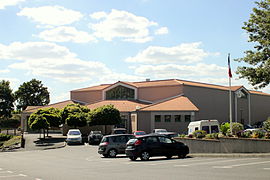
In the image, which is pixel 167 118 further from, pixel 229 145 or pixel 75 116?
pixel 229 145

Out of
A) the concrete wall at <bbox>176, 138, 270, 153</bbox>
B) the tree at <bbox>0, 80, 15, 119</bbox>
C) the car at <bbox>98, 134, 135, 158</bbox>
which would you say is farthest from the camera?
the tree at <bbox>0, 80, 15, 119</bbox>

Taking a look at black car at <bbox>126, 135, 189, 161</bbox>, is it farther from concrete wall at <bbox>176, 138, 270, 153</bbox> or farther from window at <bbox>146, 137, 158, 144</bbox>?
concrete wall at <bbox>176, 138, 270, 153</bbox>

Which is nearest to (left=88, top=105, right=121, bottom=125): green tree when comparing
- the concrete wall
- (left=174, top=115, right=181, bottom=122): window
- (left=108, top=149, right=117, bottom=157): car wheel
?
(left=174, top=115, right=181, bottom=122): window

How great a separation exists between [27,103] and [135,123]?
171 ft

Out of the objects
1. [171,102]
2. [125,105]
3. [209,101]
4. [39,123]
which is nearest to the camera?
[39,123]

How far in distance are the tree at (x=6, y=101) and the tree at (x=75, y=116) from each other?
36.4 metres

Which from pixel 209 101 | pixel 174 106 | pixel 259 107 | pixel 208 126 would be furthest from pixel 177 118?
pixel 259 107

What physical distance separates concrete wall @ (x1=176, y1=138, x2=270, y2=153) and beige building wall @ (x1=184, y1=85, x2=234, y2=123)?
29708 mm

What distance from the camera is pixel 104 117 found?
47312 mm

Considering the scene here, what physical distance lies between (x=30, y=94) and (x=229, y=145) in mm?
79355

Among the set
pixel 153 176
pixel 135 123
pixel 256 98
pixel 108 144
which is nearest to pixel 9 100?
pixel 135 123

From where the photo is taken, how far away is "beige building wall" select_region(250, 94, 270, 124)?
7194 cm

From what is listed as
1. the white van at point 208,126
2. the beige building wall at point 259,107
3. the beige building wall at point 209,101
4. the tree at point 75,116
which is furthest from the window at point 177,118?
the beige building wall at point 259,107

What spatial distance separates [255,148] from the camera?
21.4 meters
